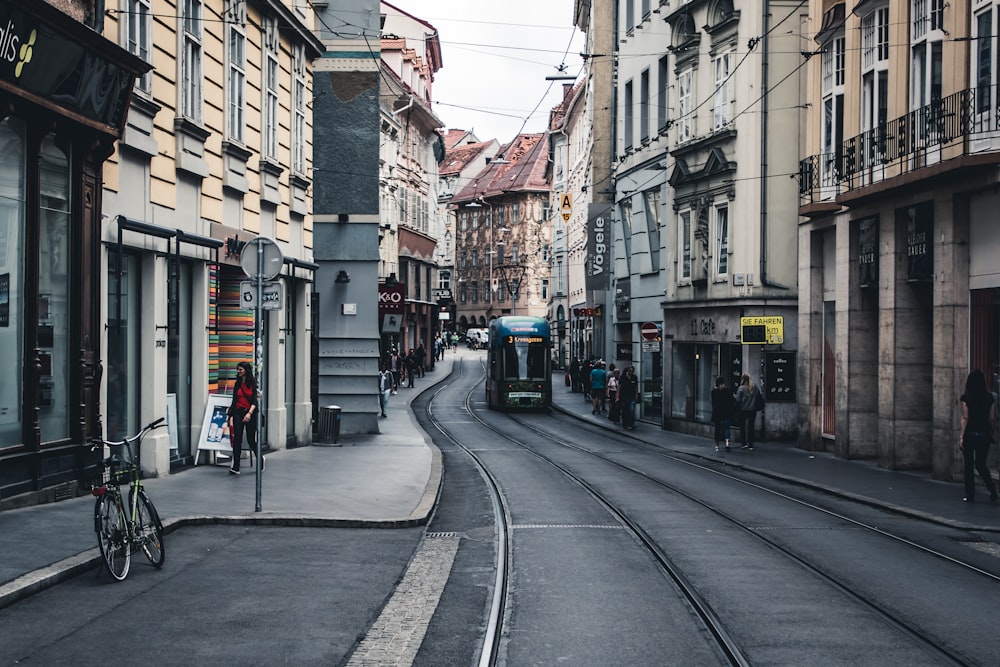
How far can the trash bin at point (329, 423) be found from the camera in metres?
26.8

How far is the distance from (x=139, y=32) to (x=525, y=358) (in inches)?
1164

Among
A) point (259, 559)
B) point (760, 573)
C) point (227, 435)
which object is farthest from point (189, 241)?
point (760, 573)

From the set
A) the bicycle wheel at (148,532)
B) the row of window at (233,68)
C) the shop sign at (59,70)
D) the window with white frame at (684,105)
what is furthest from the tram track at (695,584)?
the window with white frame at (684,105)

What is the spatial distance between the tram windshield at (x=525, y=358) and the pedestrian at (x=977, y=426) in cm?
2785

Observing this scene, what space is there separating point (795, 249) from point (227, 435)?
16.8 m

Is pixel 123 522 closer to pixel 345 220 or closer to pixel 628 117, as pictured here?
pixel 345 220

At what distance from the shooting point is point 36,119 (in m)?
13.6

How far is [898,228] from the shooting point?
22844 mm

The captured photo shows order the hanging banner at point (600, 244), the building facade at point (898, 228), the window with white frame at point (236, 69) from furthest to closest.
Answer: the hanging banner at point (600, 244), the window with white frame at point (236, 69), the building facade at point (898, 228)

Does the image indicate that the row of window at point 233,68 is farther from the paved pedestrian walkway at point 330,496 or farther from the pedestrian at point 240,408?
the paved pedestrian walkway at point 330,496

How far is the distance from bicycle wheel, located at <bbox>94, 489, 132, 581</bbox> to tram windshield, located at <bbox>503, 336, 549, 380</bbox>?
114ft

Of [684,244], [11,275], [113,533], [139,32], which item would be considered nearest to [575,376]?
[684,244]

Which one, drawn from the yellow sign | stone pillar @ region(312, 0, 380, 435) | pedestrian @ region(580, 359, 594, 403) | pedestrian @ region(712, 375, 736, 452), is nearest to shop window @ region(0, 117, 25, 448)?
stone pillar @ region(312, 0, 380, 435)

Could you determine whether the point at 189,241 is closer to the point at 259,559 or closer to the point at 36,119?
the point at 36,119
